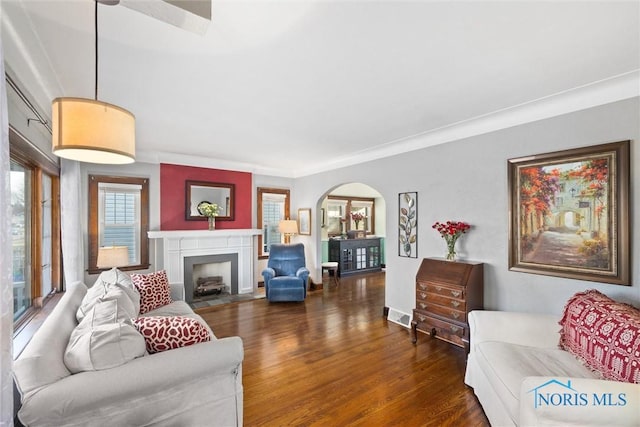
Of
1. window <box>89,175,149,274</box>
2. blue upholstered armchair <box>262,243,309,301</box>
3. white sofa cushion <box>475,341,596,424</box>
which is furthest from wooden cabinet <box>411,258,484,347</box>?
window <box>89,175,149,274</box>

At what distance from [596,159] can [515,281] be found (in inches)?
51.1

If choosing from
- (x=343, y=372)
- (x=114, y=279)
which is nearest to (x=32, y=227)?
(x=114, y=279)

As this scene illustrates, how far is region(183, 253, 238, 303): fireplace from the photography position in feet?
17.1

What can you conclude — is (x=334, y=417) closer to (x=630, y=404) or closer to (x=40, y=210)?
(x=630, y=404)

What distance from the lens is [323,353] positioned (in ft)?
10.2

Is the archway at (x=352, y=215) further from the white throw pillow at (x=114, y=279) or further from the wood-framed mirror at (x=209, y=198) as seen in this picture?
the white throw pillow at (x=114, y=279)

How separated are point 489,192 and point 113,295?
367 cm

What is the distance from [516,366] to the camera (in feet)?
6.15

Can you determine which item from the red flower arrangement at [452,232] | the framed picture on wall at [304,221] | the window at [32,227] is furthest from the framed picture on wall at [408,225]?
the window at [32,227]

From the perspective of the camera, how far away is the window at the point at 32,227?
2.25 metres

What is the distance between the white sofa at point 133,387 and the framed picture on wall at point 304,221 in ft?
14.2

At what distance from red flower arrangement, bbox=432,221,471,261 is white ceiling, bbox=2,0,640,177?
1069mm

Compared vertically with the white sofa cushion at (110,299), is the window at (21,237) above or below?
above

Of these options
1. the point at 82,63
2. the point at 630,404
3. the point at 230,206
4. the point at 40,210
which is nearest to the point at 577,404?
the point at 630,404
